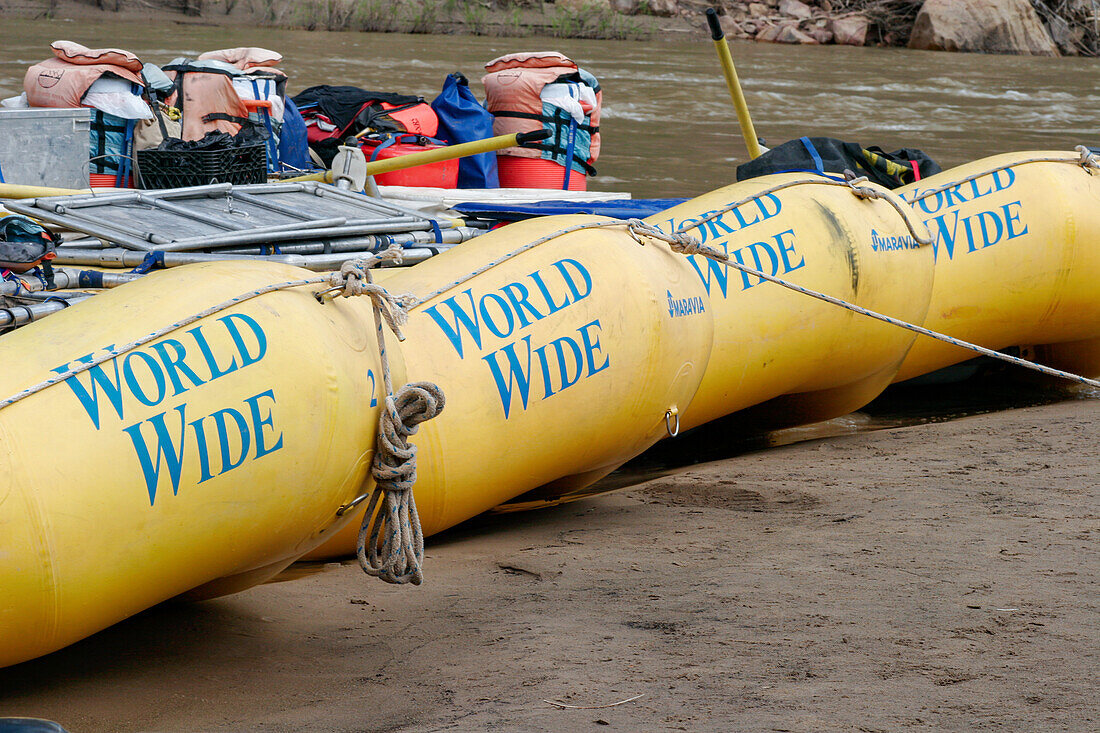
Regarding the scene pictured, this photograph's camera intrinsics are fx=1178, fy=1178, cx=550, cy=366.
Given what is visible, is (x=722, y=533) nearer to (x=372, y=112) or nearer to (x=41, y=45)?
(x=372, y=112)

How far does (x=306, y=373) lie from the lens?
2463 millimetres

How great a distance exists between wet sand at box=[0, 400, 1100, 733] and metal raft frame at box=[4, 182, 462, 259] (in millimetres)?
1807

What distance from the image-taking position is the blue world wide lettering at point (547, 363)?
3324 mm

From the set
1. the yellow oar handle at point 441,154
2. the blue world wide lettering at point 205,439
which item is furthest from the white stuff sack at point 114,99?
the blue world wide lettering at point 205,439

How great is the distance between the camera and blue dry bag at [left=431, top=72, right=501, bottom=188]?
7984mm

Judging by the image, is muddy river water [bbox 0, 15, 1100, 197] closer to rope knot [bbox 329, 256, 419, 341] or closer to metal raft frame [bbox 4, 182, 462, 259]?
metal raft frame [bbox 4, 182, 462, 259]

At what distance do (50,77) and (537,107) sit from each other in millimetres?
3092

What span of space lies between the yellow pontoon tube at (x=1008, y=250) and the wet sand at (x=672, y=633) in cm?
151

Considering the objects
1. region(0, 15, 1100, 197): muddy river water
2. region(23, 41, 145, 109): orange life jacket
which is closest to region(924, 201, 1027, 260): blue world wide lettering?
region(23, 41, 145, 109): orange life jacket

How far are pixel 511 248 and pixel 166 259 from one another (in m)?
1.78

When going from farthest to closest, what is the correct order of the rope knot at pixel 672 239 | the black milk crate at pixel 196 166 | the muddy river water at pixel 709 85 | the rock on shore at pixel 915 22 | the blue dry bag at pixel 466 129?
the rock on shore at pixel 915 22 < the muddy river water at pixel 709 85 < the blue dry bag at pixel 466 129 < the black milk crate at pixel 196 166 < the rope knot at pixel 672 239

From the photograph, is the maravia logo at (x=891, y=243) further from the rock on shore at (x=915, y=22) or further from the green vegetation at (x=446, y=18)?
the rock on shore at (x=915, y=22)

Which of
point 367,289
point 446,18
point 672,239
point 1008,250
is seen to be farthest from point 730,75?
point 446,18

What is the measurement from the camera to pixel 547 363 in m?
3.36
